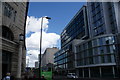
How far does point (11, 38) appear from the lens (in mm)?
17781

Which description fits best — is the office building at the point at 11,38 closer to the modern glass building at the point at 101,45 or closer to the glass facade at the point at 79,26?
the modern glass building at the point at 101,45

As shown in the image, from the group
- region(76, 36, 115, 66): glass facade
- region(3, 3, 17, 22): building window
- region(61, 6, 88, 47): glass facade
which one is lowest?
region(76, 36, 115, 66): glass facade

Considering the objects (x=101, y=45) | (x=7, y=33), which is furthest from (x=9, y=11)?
(x=101, y=45)

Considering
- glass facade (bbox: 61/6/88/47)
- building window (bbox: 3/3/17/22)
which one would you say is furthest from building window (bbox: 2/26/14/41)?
glass facade (bbox: 61/6/88/47)

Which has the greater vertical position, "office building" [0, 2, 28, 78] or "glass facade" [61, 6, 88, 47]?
"glass facade" [61, 6, 88, 47]

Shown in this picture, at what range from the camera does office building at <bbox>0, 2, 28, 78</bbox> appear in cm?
1600

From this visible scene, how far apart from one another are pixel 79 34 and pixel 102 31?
21813 mm

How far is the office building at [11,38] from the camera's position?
16000 millimetres

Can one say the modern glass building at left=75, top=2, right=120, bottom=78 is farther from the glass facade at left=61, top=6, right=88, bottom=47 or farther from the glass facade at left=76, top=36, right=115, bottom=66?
the glass facade at left=61, top=6, right=88, bottom=47

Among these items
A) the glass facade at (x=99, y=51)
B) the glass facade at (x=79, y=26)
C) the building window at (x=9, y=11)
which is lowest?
the glass facade at (x=99, y=51)

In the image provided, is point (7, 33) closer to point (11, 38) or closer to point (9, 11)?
point (11, 38)

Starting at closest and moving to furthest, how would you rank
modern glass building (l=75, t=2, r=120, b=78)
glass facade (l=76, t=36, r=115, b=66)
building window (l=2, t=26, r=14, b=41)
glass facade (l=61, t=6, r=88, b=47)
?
building window (l=2, t=26, r=14, b=41), modern glass building (l=75, t=2, r=120, b=78), glass facade (l=76, t=36, r=115, b=66), glass facade (l=61, t=6, r=88, b=47)

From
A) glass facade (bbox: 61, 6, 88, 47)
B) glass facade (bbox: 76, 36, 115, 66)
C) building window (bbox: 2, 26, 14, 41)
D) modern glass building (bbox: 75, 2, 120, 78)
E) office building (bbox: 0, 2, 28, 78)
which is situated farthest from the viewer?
glass facade (bbox: 61, 6, 88, 47)

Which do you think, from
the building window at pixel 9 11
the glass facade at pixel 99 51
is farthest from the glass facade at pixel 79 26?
the building window at pixel 9 11
